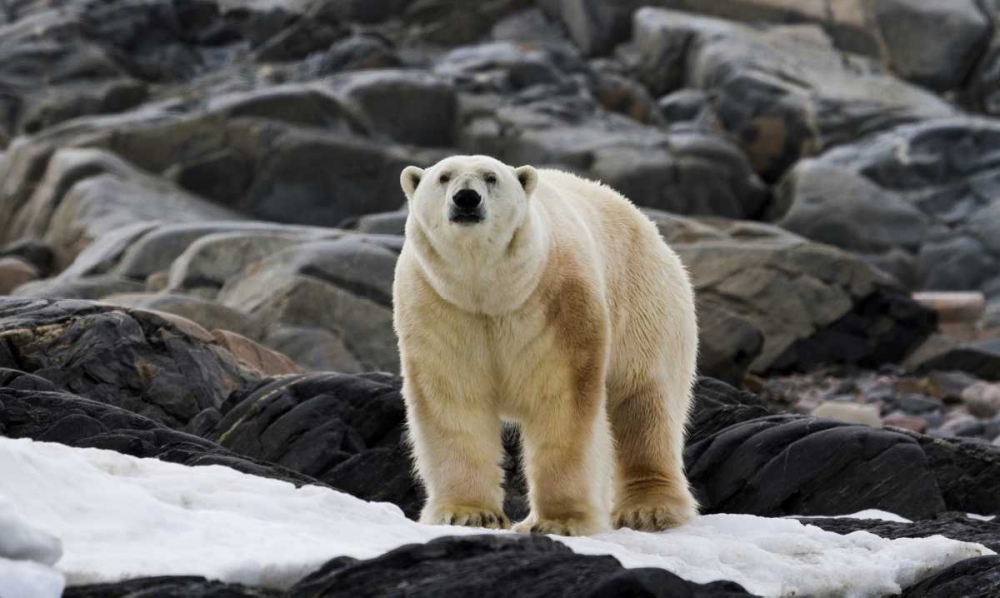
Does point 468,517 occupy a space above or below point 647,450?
above

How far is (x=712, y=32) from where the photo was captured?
102 ft

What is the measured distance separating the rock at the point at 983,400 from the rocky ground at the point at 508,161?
69 mm

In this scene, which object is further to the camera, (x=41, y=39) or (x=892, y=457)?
(x=41, y=39)

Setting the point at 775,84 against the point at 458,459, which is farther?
the point at 775,84

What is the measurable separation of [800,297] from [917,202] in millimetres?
7453

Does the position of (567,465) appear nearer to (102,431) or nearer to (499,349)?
(499,349)

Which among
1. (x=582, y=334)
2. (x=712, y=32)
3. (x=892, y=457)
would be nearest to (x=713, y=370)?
(x=892, y=457)

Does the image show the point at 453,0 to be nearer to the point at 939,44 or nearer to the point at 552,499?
the point at 939,44

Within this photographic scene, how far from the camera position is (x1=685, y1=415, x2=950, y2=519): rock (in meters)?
6.93

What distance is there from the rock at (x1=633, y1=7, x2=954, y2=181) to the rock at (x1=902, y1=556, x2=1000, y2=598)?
23.0 m

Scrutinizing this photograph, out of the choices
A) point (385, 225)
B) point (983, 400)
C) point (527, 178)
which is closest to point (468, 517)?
point (527, 178)

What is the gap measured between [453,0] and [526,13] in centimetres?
197

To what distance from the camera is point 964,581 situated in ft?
17.0

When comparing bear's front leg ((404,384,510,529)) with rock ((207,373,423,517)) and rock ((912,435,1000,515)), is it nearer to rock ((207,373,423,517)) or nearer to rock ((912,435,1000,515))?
rock ((207,373,423,517))
